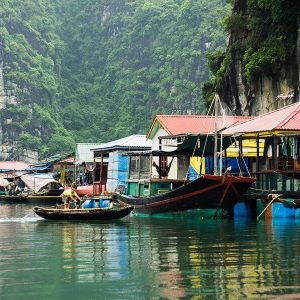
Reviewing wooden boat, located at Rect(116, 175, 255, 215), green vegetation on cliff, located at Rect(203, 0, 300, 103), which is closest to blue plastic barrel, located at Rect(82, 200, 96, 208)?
wooden boat, located at Rect(116, 175, 255, 215)

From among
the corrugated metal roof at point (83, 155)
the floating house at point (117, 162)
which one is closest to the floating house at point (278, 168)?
the floating house at point (117, 162)

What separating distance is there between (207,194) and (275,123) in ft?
11.1

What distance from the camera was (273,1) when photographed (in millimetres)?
38188

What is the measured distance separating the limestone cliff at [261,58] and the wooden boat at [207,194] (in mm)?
12173

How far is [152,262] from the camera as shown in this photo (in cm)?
1512

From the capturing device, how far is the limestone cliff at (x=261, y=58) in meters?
38.2

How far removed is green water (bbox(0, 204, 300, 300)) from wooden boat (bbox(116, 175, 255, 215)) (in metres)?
2.05

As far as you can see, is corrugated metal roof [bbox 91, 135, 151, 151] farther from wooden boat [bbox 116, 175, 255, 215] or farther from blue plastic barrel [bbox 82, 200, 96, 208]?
wooden boat [bbox 116, 175, 255, 215]

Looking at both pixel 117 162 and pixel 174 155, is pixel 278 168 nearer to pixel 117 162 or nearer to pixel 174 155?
pixel 174 155

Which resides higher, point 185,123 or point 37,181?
point 185,123

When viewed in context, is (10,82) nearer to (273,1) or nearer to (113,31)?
(113,31)

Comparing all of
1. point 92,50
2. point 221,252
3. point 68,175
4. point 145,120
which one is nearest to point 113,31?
point 92,50

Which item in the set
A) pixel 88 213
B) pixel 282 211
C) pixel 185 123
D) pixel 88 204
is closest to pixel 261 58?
pixel 185 123

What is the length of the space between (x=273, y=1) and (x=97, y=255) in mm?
24935
